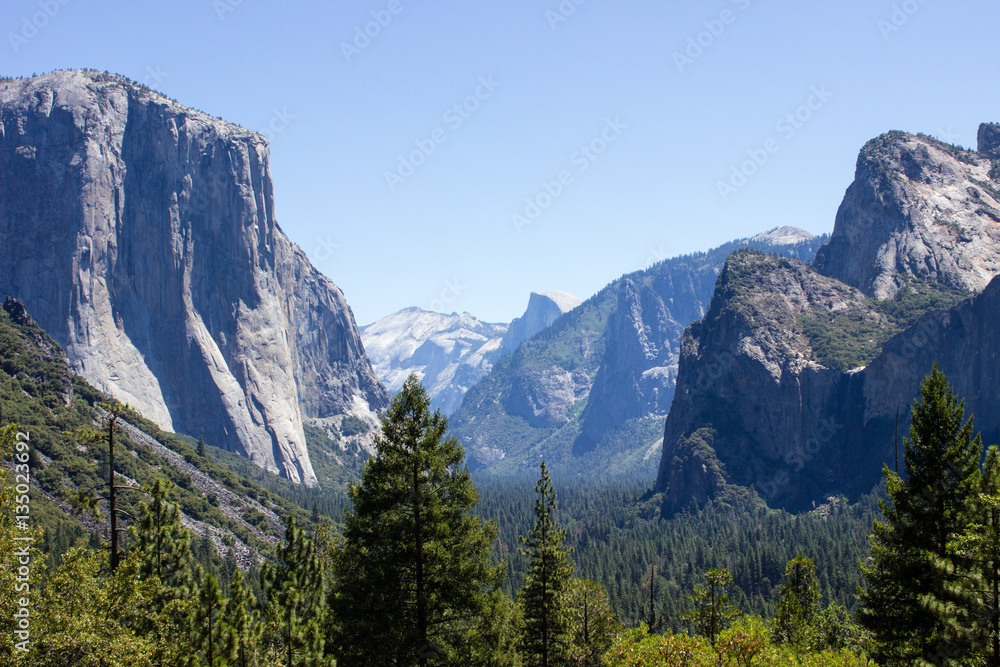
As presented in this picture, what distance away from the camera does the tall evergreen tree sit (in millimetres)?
29594

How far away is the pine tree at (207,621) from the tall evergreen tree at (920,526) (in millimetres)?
33048

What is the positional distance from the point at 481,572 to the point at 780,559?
137745 millimetres

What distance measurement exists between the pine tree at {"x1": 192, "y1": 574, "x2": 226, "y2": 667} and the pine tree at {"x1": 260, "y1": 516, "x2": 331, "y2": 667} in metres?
4.31

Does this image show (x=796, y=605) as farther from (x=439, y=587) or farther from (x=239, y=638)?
(x=239, y=638)

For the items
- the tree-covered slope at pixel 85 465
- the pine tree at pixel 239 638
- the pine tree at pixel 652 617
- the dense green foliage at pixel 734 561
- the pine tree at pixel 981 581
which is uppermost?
the tree-covered slope at pixel 85 465

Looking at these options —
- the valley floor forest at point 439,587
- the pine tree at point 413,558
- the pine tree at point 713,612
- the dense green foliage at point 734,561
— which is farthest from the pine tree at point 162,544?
the dense green foliage at point 734,561

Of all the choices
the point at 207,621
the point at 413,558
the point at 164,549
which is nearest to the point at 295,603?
the point at 164,549

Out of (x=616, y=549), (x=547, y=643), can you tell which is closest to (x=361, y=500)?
(x=547, y=643)

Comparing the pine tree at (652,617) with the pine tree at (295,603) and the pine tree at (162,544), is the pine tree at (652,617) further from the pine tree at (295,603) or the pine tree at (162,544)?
the pine tree at (162,544)

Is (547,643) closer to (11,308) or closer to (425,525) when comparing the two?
(425,525)

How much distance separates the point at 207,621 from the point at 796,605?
3912 centimetres

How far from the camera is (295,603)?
164ft

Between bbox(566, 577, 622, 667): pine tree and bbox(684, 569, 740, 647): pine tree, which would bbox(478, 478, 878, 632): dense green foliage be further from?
bbox(566, 577, 622, 667): pine tree

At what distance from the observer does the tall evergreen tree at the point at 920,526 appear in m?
29.6
